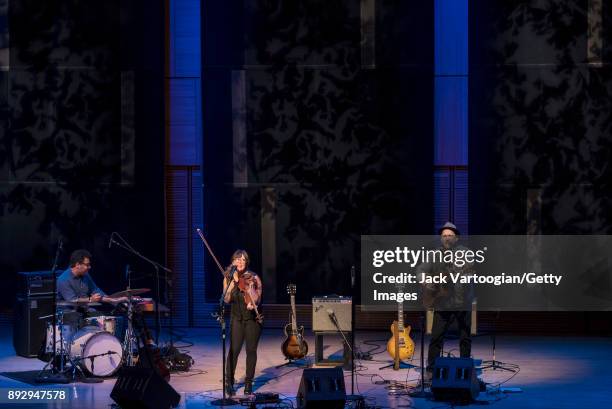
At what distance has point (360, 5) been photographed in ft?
51.1

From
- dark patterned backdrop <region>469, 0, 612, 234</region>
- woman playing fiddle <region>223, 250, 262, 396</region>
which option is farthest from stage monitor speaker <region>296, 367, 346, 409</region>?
dark patterned backdrop <region>469, 0, 612, 234</region>

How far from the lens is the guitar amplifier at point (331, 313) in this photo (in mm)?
13172

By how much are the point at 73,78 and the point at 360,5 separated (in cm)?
430

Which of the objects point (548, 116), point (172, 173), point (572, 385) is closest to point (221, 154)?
point (172, 173)

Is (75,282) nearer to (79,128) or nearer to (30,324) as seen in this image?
(30,324)

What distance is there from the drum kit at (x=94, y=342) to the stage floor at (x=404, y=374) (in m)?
0.24

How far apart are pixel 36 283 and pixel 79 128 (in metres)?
2.84

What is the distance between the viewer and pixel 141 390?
10258 millimetres

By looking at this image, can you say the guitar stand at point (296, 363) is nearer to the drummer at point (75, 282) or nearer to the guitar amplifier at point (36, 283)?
the drummer at point (75, 282)

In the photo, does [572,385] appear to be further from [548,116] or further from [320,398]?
[548,116]

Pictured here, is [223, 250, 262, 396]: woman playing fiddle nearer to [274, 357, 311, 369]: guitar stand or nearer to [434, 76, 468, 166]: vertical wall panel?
[274, 357, 311, 369]: guitar stand

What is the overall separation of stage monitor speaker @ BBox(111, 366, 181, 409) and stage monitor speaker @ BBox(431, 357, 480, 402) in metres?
2.66

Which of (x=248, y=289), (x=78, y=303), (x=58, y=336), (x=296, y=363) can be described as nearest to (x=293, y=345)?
(x=296, y=363)

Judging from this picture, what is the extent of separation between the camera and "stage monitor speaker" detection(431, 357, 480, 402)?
1089 cm
